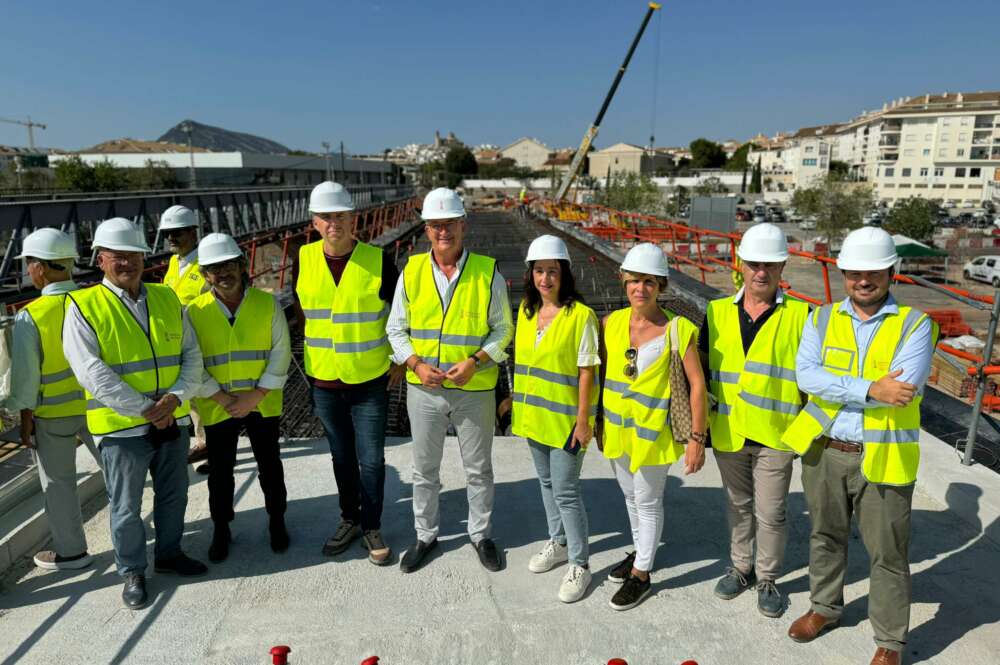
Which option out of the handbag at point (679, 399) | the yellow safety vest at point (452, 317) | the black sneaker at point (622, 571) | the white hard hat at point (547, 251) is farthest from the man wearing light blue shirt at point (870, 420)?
the yellow safety vest at point (452, 317)

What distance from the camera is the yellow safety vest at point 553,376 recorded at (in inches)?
116

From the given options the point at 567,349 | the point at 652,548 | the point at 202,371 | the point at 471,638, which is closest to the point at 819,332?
the point at 567,349

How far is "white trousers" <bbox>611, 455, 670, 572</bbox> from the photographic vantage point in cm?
295


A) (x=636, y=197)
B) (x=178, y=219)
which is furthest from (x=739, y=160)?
(x=178, y=219)

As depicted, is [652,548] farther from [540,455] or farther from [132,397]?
[132,397]

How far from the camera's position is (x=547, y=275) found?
2953mm

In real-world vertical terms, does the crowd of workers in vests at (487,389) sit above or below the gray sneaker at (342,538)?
above

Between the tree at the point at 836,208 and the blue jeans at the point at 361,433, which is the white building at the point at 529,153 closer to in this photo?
the tree at the point at 836,208

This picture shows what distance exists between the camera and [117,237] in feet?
9.61

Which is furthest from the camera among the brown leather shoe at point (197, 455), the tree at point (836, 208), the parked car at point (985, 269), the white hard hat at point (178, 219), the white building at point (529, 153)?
the white building at point (529, 153)

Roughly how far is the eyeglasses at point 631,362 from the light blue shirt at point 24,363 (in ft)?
9.47

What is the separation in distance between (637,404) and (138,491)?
250cm

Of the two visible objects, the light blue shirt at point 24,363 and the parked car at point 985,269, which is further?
the parked car at point 985,269

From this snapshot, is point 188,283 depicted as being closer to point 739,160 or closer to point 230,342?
point 230,342
